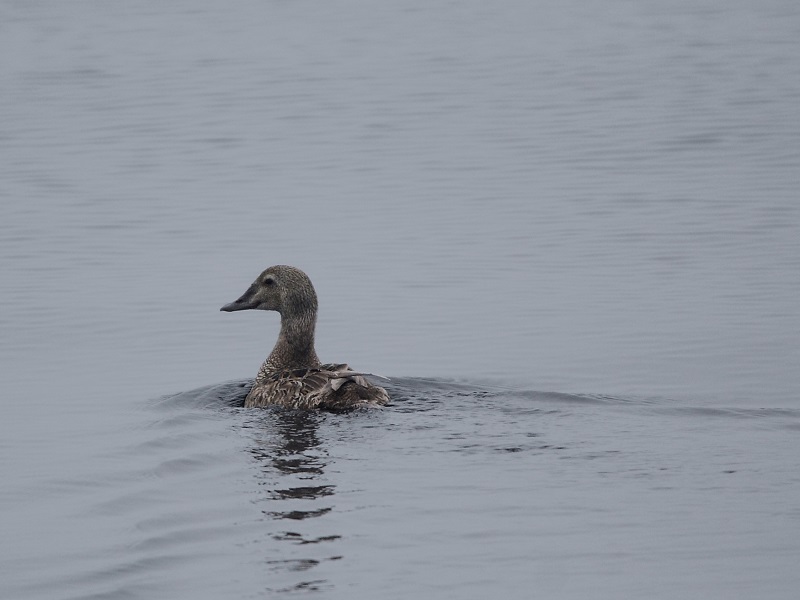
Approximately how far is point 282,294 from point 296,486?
3.52m

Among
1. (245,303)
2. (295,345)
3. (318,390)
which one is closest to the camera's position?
(318,390)

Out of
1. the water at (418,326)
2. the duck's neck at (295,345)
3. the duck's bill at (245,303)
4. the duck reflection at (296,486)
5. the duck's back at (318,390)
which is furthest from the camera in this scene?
the duck's bill at (245,303)

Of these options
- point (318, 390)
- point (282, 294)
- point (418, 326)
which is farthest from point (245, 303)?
point (418, 326)

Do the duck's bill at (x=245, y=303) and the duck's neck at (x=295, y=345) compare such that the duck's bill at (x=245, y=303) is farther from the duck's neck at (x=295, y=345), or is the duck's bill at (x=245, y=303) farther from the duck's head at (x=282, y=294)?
the duck's neck at (x=295, y=345)

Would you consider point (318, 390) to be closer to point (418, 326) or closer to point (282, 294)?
point (282, 294)

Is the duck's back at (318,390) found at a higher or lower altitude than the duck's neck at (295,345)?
lower

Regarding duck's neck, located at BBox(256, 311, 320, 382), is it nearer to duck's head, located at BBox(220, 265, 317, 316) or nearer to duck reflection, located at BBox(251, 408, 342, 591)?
duck's head, located at BBox(220, 265, 317, 316)

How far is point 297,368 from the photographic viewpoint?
12539mm

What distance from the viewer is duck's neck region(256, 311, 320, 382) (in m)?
12.6

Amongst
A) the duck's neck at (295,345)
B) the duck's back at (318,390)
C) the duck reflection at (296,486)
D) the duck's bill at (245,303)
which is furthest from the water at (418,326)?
the duck's bill at (245,303)

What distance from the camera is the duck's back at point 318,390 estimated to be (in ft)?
37.1

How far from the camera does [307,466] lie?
9914mm

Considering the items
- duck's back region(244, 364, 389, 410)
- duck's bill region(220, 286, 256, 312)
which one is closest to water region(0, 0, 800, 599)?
duck's back region(244, 364, 389, 410)

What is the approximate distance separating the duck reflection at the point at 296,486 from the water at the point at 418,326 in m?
0.03
